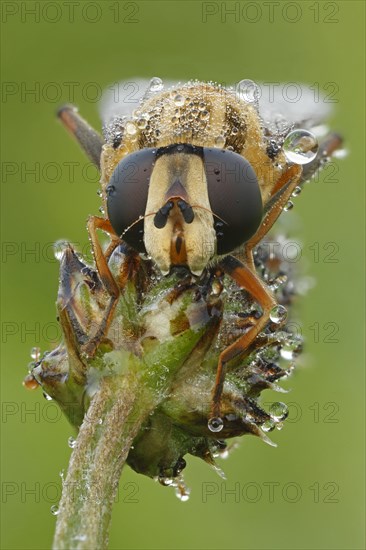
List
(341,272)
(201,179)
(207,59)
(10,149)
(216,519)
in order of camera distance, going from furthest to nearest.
Result: (207,59), (10,149), (341,272), (216,519), (201,179)

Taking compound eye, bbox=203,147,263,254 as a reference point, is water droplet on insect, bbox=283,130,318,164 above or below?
above

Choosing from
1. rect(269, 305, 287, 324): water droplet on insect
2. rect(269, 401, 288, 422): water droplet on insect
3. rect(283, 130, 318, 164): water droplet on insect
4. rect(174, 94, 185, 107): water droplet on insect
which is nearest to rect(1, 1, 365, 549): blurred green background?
rect(283, 130, 318, 164): water droplet on insect

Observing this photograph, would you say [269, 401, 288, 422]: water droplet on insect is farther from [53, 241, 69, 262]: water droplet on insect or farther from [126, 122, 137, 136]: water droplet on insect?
[126, 122, 137, 136]: water droplet on insect

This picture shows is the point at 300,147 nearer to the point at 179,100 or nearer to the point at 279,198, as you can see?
the point at 279,198

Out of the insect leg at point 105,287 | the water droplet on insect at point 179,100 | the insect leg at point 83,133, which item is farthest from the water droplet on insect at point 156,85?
the insect leg at point 105,287

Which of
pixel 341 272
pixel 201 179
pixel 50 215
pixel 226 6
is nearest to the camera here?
pixel 201 179

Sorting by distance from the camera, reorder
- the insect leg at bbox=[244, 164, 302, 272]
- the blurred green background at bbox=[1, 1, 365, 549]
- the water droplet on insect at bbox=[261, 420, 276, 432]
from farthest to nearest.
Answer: the blurred green background at bbox=[1, 1, 365, 549]
the insect leg at bbox=[244, 164, 302, 272]
the water droplet on insect at bbox=[261, 420, 276, 432]

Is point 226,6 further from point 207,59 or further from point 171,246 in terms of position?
point 171,246

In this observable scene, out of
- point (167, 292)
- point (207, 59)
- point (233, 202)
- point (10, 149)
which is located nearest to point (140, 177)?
point (233, 202)
